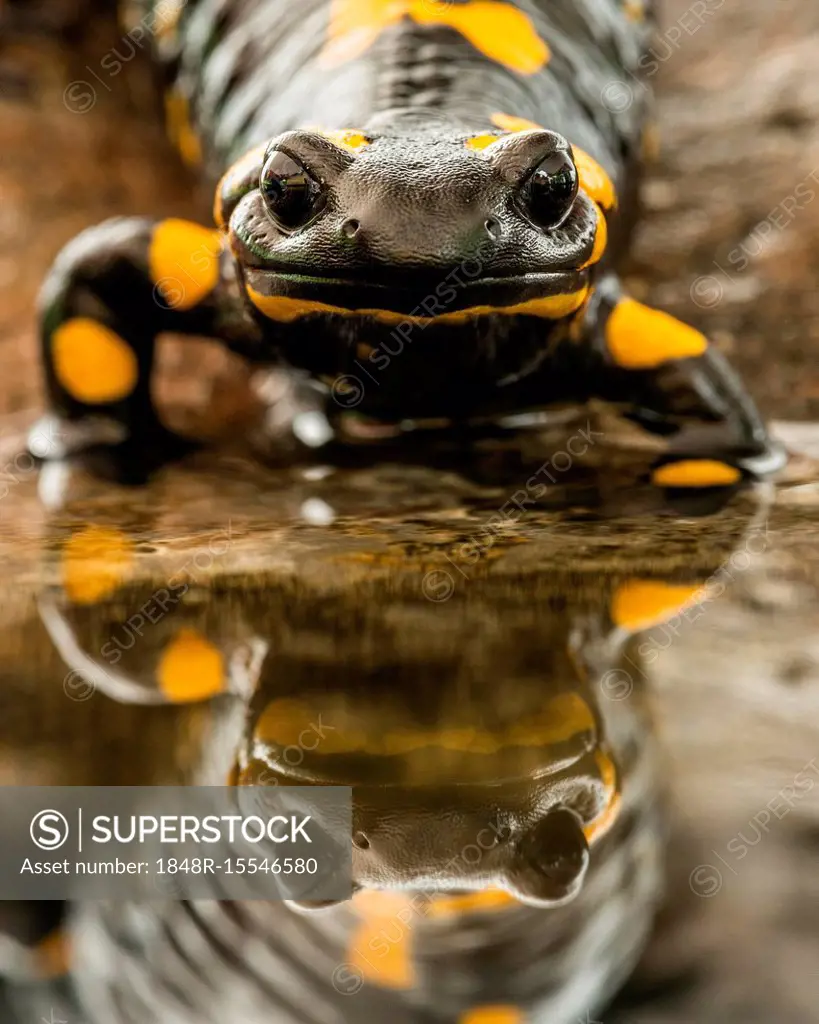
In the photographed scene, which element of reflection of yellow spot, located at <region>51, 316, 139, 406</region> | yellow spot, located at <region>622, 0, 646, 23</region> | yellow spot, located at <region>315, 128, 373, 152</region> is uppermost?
yellow spot, located at <region>315, 128, 373, 152</region>

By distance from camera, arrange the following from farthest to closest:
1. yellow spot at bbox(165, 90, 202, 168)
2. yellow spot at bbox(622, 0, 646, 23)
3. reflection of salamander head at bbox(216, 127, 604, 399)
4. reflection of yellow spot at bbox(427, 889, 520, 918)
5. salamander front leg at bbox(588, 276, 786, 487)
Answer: yellow spot at bbox(165, 90, 202, 168) → yellow spot at bbox(622, 0, 646, 23) → salamander front leg at bbox(588, 276, 786, 487) → reflection of salamander head at bbox(216, 127, 604, 399) → reflection of yellow spot at bbox(427, 889, 520, 918)

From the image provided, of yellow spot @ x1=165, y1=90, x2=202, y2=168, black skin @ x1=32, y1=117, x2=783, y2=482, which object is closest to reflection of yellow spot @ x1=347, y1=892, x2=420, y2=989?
black skin @ x1=32, y1=117, x2=783, y2=482

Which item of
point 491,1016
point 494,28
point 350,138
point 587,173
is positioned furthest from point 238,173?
point 491,1016

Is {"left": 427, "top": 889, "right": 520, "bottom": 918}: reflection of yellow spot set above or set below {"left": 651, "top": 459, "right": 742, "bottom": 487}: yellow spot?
above

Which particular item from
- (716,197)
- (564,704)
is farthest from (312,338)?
(716,197)

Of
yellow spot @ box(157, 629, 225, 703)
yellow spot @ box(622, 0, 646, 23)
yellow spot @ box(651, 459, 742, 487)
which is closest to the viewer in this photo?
yellow spot @ box(157, 629, 225, 703)

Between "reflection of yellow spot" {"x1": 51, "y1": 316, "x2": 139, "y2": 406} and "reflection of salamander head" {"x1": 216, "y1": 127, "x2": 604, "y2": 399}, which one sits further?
"reflection of yellow spot" {"x1": 51, "y1": 316, "x2": 139, "y2": 406}

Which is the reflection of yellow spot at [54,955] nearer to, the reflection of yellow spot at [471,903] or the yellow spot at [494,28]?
the reflection of yellow spot at [471,903]

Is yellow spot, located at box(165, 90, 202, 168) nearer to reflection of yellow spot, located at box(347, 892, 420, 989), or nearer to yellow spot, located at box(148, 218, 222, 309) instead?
yellow spot, located at box(148, 218, 222, 309)
